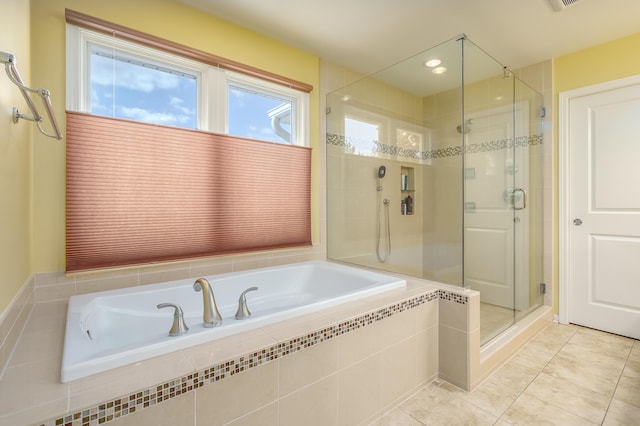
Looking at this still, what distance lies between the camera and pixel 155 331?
1.75 meters

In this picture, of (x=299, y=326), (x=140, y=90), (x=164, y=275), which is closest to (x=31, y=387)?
(x=299, y=326)

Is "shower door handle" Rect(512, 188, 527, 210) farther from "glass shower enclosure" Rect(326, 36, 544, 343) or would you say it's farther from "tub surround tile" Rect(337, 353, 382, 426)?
"tub surround tile" Rect(337, 353, 382, 426)

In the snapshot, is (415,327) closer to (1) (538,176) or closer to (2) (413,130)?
(2) (413,130)

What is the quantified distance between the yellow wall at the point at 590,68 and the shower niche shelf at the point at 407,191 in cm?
128

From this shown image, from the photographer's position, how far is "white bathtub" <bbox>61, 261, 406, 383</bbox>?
104cm

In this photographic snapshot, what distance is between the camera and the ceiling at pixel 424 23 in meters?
2.07

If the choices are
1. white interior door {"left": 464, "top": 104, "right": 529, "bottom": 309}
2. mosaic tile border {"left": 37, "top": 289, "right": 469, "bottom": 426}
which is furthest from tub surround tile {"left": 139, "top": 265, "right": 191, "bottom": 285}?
white interior door {"left": 464, "top": 104, "right": 529, "bottom": 309}

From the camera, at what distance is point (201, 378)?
1.02 meters

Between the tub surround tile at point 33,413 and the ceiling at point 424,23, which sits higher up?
the ceiling at point 424,23

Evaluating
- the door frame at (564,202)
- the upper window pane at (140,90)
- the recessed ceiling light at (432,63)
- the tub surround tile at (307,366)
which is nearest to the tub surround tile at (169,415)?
the tub surround tile at (307,366)

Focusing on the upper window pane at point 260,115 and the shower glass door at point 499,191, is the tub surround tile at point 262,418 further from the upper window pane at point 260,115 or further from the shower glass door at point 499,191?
Answer: the upper window pane at point 260,115

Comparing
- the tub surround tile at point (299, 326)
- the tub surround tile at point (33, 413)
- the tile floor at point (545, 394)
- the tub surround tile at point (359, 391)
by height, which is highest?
the tub surround tile at point (299, 326)

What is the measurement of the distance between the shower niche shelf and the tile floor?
1.45m

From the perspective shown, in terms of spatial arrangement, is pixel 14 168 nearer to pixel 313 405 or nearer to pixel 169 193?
pixel 169 193
